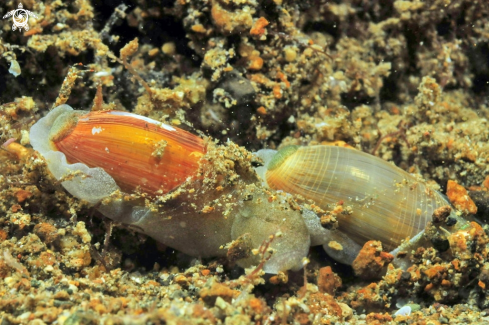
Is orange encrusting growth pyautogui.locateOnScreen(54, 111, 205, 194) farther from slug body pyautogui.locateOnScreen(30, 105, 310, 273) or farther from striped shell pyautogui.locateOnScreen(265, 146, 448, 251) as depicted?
striped shell pyautogui.locateOnScreen(265, 146, 448, 251)

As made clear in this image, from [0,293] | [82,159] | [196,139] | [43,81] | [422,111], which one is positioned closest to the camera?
[0,293]

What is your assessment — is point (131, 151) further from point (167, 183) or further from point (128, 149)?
point (167, 183)

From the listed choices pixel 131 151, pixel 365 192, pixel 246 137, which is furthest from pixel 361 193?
pixel 131 151

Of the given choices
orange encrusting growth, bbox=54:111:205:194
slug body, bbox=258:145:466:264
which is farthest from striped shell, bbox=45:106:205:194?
slug body, bbox=258:145:466:264

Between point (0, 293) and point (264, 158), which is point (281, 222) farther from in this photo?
point (0, 293)

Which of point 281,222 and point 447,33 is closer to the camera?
point 281,222

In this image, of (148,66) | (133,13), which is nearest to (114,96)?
(148,66)

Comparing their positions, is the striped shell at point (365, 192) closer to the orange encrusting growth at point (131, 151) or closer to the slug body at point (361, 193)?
the slug body at point (361, 193)
